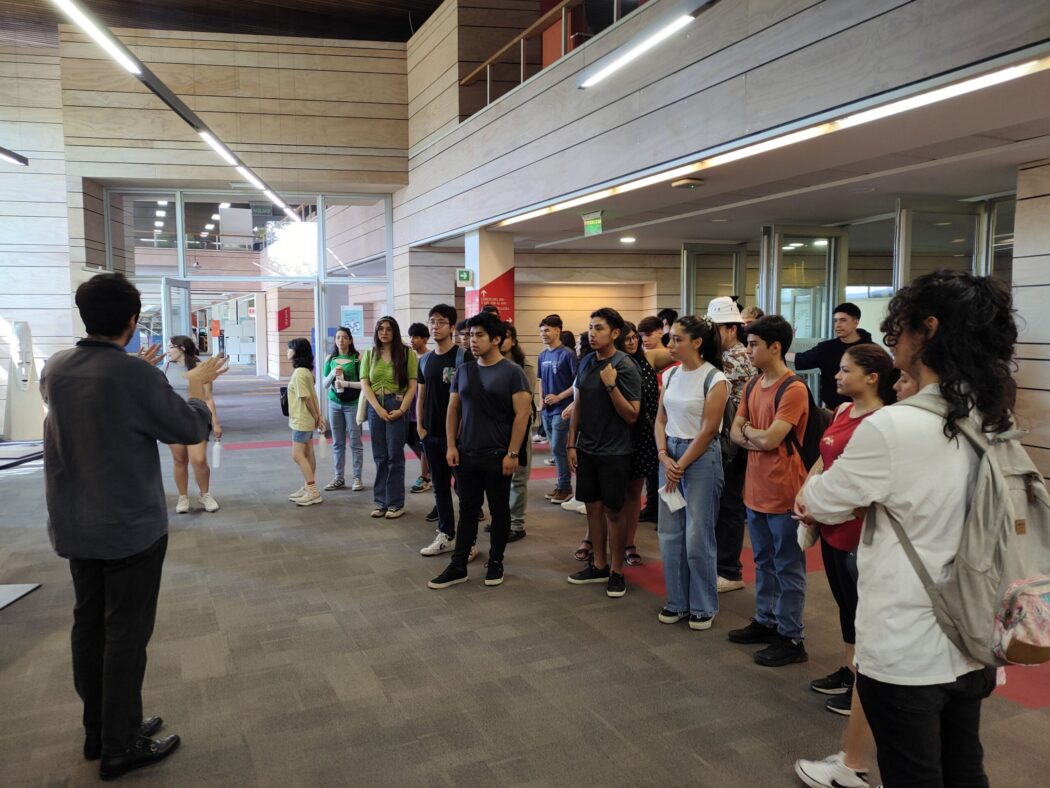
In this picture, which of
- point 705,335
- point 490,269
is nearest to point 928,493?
point 705,335

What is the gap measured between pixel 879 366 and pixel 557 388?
4.02m

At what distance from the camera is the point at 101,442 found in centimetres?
240

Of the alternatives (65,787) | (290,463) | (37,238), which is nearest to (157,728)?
(65,787)

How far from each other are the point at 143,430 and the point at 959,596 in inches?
93.3

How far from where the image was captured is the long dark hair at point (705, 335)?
142 inches

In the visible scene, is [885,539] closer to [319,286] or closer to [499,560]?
[499,560]

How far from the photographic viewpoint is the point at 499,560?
442 centimetres

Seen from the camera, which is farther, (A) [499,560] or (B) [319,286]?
(B) [319,286]

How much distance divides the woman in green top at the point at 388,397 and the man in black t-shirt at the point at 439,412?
0.69 m

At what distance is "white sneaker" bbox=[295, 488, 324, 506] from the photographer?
21.1ft

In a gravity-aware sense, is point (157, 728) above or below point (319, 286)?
below

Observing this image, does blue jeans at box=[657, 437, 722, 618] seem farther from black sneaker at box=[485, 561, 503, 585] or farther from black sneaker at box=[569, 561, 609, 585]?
black sneaker at box=[485, 561, 503, 585]

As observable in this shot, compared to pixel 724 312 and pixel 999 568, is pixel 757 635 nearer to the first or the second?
pixel 724 312

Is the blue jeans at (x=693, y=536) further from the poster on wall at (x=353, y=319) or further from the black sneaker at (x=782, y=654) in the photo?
the poster on wall at (x=353, y=319)
